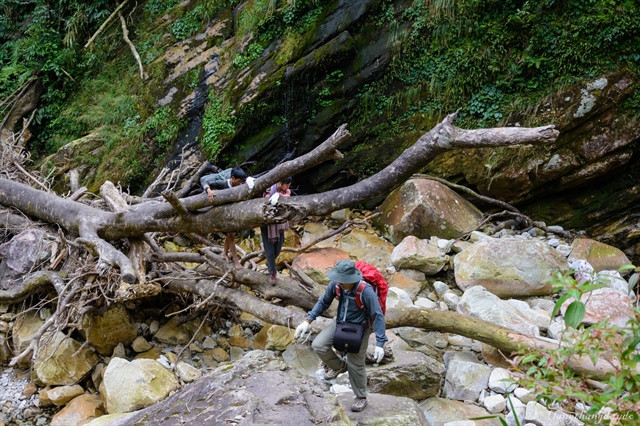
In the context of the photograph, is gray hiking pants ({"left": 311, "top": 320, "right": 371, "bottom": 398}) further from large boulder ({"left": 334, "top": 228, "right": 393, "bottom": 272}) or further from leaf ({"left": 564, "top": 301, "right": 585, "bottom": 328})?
large boulder ({"left": 334, "top": 228, "right": 393, "bottom": 272})

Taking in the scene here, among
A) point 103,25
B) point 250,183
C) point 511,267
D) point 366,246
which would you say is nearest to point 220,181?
point 250,183

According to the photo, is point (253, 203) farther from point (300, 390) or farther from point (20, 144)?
point (20, 144)

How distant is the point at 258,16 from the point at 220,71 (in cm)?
131

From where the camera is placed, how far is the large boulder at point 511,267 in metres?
6.47

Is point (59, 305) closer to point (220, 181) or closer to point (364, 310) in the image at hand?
point (220, 181)

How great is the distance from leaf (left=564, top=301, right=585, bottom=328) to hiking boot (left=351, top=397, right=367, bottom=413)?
230 cm

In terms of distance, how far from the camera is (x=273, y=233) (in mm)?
5621

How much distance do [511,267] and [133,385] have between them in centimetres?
→ 498

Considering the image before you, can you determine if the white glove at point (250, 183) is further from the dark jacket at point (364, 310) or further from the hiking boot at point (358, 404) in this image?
the hiking boot at point (358, 404)

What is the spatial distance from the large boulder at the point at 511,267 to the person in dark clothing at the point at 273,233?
2.69 m

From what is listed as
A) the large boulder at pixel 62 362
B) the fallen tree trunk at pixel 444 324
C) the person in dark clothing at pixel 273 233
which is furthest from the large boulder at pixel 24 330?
the person in dark clothing at pixel 273 233

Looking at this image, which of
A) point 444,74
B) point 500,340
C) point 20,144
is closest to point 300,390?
point 500,340

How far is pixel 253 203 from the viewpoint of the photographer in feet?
16.4

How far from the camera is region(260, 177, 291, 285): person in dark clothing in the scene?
523 centimetres
